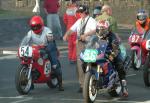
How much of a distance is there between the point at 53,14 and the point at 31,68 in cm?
1189

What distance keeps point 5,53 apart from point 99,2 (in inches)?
747

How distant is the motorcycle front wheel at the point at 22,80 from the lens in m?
12.6

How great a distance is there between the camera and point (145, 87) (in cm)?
1396

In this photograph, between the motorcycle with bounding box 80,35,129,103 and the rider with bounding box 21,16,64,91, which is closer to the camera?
the motorcycle with bounding box 80,35,129,103

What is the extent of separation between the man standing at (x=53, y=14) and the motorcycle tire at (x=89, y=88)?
519 inches

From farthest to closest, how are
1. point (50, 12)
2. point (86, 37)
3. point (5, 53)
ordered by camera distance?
point (50, 12)
point (5, 53)
point (86, 37)

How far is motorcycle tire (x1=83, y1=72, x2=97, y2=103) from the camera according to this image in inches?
434

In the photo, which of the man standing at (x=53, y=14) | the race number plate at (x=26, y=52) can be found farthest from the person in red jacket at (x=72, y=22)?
the race number plate at (x=26, y=52)

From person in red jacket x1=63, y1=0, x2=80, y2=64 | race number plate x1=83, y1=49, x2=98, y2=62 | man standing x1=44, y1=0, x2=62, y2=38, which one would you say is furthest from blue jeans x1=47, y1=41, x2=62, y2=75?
man standing x1=44, y1=0, x2=62, y2=38

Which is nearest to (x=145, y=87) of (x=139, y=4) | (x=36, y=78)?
(x=36, y=78)

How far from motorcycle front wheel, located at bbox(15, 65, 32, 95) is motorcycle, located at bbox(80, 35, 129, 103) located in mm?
1514

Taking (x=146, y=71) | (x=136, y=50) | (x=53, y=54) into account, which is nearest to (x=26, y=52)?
(x=53, y=54)

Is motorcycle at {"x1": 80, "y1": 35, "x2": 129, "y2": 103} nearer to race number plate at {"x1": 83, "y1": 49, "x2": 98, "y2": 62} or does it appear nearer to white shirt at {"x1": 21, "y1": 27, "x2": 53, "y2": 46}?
race number plate at {"x1": 83, "y1": 49, "x2": 98, "y2": 62}

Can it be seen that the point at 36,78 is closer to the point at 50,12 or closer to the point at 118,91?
the point at 118,91
